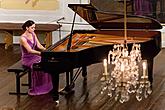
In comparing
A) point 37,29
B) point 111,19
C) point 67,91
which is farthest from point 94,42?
point 37,29

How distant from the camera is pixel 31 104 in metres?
5.54

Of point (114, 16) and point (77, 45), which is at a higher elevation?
point (114, 16)

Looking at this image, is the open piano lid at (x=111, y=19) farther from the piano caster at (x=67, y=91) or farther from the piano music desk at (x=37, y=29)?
the piano music desk at (x=37, y=29)

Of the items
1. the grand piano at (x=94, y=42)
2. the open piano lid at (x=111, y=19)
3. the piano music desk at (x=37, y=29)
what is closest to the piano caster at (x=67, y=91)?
the grand piano at (x=94, y=42)

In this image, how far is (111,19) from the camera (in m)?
6.33

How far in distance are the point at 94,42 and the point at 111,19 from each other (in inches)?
21.8

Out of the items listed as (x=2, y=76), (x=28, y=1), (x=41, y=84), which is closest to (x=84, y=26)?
(x=28, y=1)

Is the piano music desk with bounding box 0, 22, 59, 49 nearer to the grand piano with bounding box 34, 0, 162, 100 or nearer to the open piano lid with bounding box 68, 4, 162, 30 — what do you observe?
the grand piano with bounding box 34, 0, 162, 100

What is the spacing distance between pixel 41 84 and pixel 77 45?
803 millimetres

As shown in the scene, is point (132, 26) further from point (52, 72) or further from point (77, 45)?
point (52, 72)

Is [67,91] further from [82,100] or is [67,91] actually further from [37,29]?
[37,29]

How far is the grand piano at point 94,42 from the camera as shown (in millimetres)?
5207

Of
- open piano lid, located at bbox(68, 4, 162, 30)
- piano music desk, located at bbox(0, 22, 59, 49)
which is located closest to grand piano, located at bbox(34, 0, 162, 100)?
open piano lid, located at bbox(68, 4, 162, 30)

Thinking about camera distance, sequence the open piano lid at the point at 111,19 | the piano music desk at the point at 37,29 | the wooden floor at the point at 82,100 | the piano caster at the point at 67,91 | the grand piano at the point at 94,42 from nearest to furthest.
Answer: the grand piano at the point at 94,42
the wooden floor at the point at 82,100
the piano caster at the point at 67,91
the open piano lid at the point at 111,19
the piano music desk at the point at 37,29
